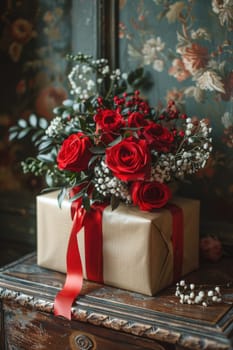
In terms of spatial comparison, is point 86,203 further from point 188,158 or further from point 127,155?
point 188,158

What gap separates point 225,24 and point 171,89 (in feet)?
0.87

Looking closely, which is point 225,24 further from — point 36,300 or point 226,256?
point 36,300

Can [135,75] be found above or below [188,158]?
above

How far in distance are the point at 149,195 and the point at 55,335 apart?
0.47 m

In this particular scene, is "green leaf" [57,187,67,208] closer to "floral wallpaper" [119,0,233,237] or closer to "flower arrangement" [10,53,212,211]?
"flower arrangement" [10,53,212,211]

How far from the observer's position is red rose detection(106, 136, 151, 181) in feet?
4.64

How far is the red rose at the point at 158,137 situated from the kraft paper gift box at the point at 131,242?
0.18m

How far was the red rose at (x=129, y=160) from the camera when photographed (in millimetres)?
1413

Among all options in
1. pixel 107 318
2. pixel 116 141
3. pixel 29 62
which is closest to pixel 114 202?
pixel 116 141

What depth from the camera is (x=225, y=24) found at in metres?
1.65

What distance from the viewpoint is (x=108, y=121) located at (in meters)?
1.52

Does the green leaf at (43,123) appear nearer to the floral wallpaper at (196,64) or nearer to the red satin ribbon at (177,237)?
the floral wallpaper at (196,64)

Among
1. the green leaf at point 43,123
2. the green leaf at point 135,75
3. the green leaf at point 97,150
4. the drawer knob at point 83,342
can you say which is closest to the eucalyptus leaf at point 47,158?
the green leaf at point 43,123

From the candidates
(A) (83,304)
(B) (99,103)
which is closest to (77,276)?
(A) (83,304)
